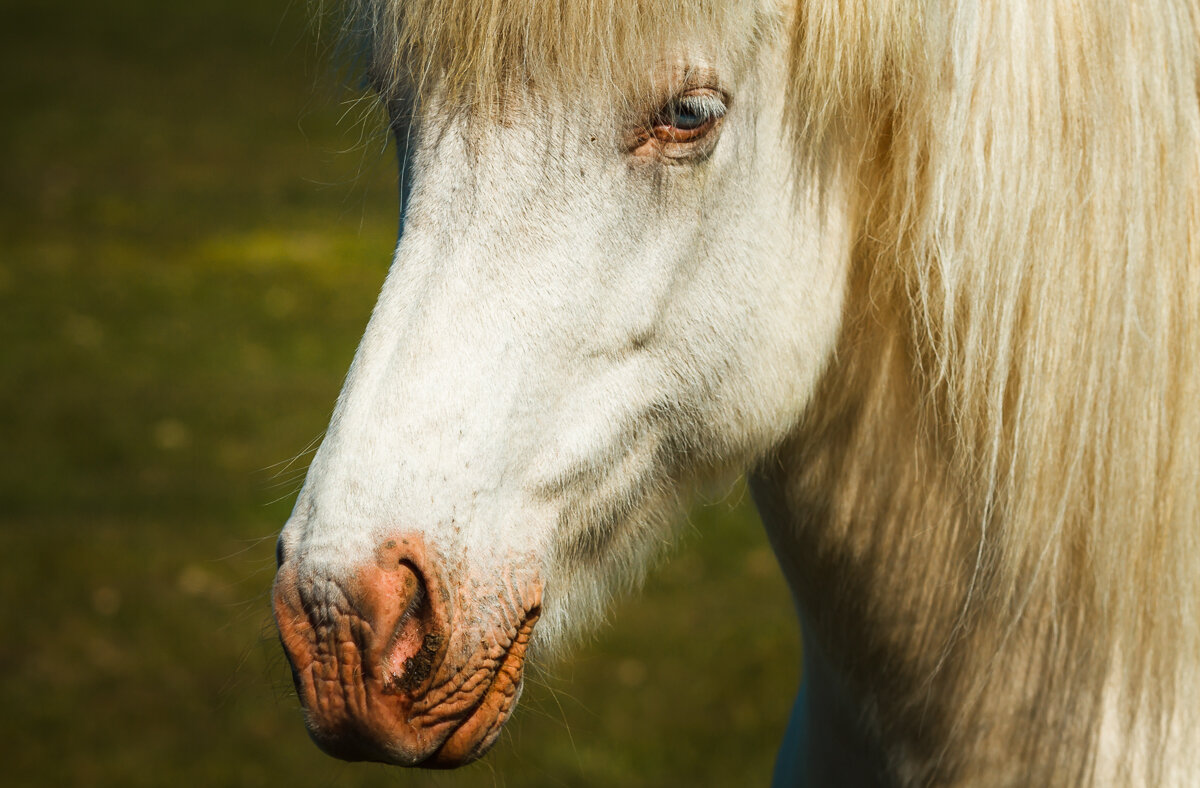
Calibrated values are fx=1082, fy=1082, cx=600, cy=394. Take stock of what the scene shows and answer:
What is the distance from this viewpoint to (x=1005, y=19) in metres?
1.14

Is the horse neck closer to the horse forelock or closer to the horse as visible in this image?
the horse

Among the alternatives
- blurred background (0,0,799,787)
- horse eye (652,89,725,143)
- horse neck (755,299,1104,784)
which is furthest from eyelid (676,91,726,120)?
blurred background (0,0,799,787)

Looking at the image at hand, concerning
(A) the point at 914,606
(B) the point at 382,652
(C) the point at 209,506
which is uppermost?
(B) the point at 382,652

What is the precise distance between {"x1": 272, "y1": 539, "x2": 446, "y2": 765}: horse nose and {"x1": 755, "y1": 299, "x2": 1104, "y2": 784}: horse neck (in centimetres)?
57

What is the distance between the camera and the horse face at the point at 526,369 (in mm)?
1067

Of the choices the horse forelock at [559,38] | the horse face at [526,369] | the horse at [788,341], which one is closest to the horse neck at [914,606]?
the horse at [788,341]

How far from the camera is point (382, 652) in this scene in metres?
1.06

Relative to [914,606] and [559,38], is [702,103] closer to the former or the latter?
[559,38]

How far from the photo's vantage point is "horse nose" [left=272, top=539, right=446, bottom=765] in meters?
1.05

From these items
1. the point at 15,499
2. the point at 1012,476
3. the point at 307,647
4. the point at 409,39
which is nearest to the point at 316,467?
the point at 307,647

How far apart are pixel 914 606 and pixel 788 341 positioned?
15.0 inches

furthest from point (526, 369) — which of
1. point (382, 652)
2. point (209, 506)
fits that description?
point (209, 506)

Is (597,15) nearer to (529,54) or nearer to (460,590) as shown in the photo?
(529,54)

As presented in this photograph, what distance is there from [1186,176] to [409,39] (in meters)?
0.86
